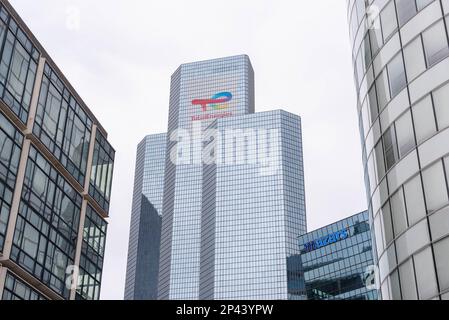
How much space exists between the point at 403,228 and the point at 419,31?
9.98m

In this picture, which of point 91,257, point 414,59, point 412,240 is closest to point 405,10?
point 414,59

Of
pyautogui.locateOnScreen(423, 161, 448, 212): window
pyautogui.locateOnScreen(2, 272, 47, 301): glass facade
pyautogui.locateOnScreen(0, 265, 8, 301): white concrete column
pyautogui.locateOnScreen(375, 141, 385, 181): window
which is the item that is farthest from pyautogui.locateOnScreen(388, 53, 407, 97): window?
pyautogui.locateOnScreen(2, 272, 47, 301): glass facade

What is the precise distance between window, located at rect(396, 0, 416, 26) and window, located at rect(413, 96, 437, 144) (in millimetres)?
5282

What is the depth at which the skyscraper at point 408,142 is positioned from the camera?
2838 centimetres

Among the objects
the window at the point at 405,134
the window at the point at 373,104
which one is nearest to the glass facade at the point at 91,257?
the window at the point at 373,104

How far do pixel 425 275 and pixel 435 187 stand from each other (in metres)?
3.91

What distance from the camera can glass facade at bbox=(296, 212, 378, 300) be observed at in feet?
445

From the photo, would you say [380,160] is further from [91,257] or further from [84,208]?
[91,257]

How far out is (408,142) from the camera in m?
31.6

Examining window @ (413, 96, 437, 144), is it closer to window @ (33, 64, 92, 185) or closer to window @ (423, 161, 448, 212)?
window @ (423, 161, 448, 212)

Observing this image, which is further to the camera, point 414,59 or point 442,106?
point 414,59
